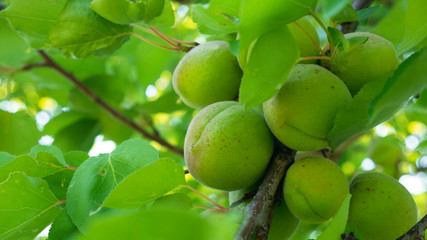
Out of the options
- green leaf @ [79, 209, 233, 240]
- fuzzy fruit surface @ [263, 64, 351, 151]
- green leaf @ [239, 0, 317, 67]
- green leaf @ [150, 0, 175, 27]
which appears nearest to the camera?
green leaf @ [79, 209, 233, 240]

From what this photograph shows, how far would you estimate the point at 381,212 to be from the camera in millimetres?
1090

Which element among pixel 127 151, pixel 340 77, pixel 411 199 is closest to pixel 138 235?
pixel 127 151

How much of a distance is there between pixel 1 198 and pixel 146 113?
1.34 meters

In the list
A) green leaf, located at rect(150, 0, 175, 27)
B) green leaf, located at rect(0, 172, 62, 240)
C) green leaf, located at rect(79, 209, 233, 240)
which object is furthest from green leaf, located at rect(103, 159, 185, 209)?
green leaf, located at rect(150, 0, 175, 27)

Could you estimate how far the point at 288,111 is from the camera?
3.29 feet

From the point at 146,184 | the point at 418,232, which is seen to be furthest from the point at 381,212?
the point at 146,184

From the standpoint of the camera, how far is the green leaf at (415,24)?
3.47 feet

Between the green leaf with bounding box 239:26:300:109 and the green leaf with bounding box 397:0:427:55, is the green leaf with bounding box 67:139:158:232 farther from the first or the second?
the green leaf with bounding box 397:0:427:55

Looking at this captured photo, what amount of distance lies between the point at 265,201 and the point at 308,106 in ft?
0.80

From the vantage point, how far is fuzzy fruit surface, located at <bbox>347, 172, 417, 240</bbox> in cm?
109

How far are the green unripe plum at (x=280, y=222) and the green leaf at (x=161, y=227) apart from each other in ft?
2.41

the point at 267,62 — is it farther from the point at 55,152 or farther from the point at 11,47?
the point at 11,47

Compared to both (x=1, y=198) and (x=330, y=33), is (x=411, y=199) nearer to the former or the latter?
(x=330, y=33)

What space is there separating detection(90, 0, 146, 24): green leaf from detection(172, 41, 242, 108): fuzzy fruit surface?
0.19m
